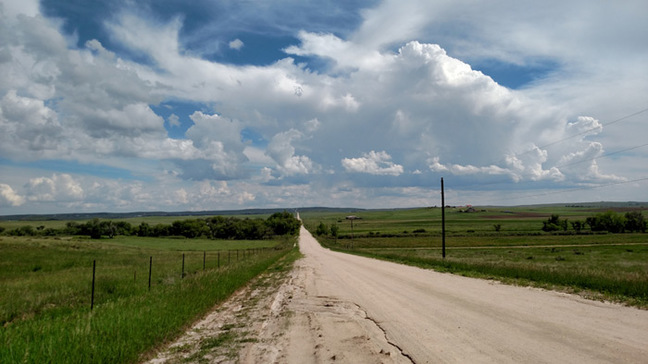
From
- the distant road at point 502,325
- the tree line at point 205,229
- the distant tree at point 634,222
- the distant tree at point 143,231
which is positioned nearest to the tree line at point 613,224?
the distant tree at point 634,222

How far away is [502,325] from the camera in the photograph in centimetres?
1009

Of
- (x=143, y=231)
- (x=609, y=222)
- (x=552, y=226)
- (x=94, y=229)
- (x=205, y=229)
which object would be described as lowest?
(x=143, y=231)

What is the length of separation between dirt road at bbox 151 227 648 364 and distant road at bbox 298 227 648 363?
21mm

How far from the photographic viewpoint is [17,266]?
29.4 metres

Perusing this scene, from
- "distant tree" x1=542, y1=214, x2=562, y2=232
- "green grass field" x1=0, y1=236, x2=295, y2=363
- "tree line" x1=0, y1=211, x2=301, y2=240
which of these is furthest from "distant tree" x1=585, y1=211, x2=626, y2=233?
"green grass field" x1=0, y1=236, x2=295, y2=363

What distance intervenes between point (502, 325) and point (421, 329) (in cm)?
210

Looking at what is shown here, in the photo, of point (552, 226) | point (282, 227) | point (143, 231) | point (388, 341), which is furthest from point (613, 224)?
point (143, 231)

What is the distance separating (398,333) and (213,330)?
5032 millimetres

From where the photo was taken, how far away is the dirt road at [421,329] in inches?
311

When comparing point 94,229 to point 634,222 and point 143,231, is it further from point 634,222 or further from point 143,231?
point 634,222

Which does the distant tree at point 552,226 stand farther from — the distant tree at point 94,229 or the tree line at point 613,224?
the distant tree at point 94,229

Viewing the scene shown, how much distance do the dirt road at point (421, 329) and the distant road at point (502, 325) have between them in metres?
0.02

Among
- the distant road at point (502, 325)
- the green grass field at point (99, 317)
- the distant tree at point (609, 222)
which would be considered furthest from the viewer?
the distant tree at point (609, 222)

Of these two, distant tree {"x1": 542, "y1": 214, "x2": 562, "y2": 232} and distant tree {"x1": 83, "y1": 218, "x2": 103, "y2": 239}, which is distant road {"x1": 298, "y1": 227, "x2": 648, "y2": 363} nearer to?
distant tree {"x1": 83, "y1": 218, "x2": 103, "y2": 239}
